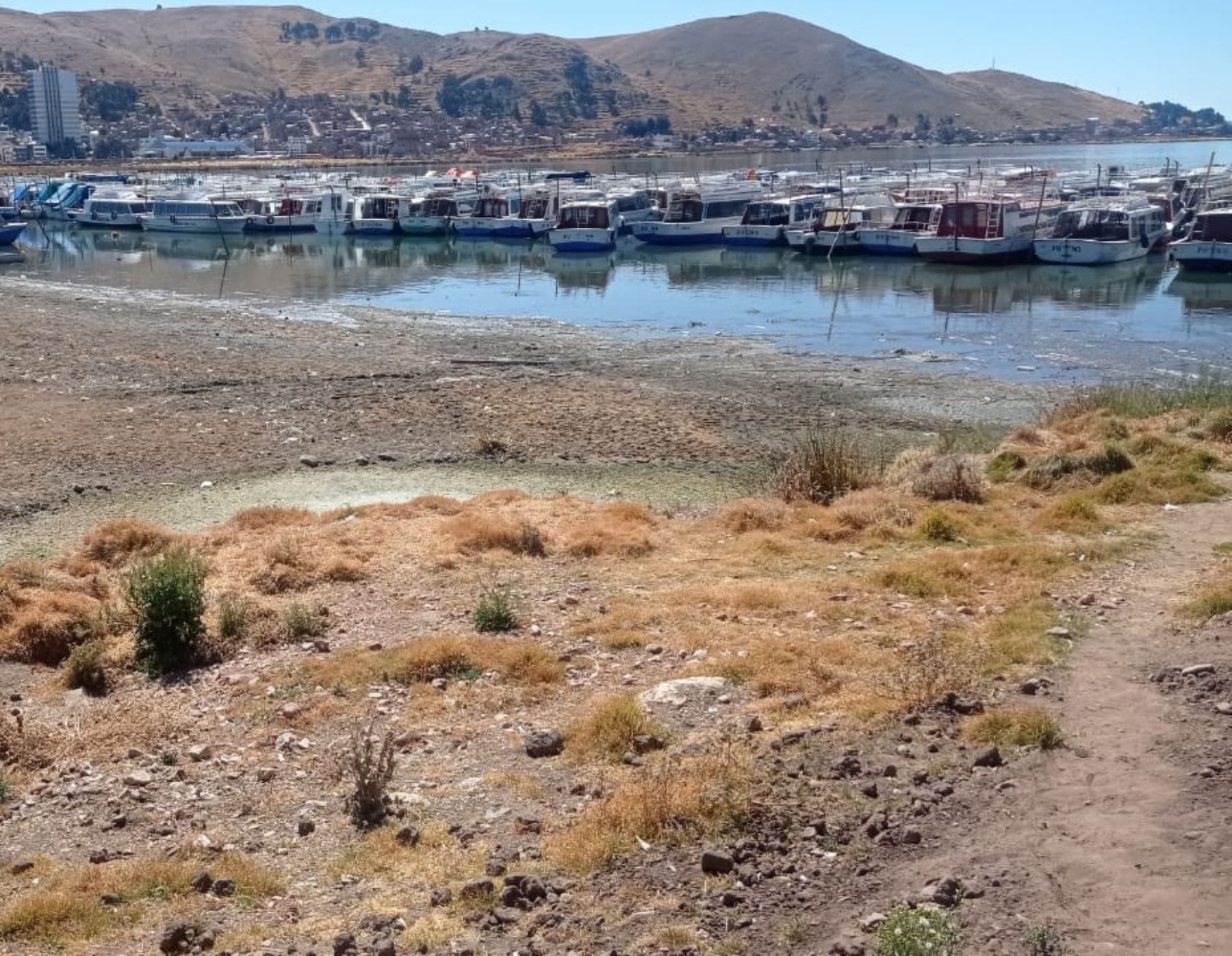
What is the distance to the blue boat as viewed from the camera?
52500 mm

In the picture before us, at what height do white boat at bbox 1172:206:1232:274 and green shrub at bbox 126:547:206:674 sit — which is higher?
white boat at bbox 1172:206:1232:274

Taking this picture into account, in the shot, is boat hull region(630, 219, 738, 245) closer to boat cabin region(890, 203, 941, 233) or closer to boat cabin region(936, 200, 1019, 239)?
boat cabin region(890, 203, 941, 233)

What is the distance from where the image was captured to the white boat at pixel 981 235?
4409 cm

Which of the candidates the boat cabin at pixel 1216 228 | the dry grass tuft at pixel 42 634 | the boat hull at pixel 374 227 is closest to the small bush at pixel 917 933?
the dry grass tuft at pixel 42 634

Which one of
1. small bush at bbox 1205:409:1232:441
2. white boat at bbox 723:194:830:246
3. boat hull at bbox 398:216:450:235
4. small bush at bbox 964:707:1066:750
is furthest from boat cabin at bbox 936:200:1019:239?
small bush at bbox 964:707:1066:750

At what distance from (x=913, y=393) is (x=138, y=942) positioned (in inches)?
705

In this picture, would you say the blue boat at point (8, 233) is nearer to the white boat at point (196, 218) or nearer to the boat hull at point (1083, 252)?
the white boat at point (196, 218)

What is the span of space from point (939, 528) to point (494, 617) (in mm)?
4329

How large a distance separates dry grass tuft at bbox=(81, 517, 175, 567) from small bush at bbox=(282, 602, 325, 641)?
8.58ft

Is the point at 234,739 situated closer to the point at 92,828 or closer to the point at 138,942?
the point at 92,828

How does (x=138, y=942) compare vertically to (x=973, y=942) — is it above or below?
below

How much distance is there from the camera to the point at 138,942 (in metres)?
5.40

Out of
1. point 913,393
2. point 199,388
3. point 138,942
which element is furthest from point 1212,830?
point 199,388

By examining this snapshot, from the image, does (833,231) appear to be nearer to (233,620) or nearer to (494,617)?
(494,617)
